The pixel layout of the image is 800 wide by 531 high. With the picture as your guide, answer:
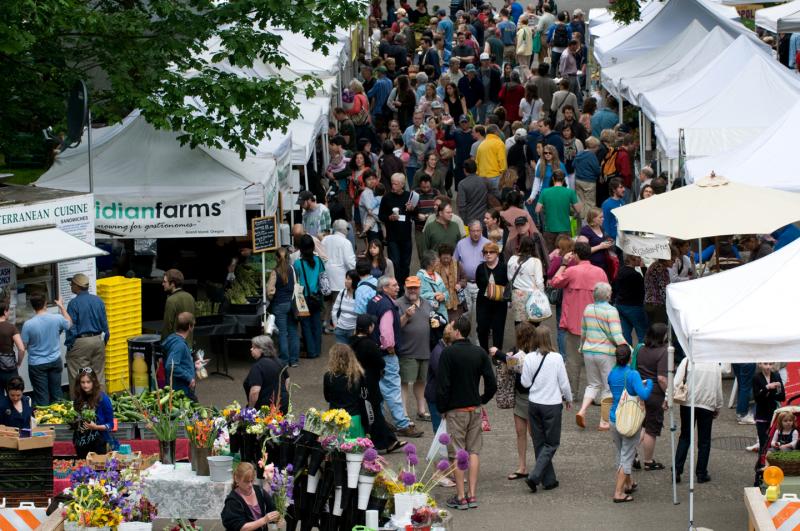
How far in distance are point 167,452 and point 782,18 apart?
561 inches

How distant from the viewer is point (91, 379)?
40.7 ft

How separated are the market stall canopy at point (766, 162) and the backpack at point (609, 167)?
3.81 meters

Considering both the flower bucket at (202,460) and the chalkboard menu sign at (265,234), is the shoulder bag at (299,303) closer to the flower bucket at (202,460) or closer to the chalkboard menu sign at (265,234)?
the chalkboard menu sign at (265,234)

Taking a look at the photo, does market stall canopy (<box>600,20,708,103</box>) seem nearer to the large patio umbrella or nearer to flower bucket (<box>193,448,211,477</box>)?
the large patio umbrella

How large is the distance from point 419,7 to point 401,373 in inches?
1021

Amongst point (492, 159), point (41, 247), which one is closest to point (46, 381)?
point (41, 247)

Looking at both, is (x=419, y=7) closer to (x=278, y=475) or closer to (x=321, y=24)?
(x=321, y=24)

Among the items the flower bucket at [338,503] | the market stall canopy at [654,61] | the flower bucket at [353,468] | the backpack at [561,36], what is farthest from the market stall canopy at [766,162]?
the backpack at [561,36]

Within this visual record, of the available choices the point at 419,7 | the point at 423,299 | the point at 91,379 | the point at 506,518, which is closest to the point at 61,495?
the point at 91,379

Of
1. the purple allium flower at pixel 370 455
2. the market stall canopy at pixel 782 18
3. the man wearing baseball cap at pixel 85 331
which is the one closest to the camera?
the purple allium flower at pixel 370 455

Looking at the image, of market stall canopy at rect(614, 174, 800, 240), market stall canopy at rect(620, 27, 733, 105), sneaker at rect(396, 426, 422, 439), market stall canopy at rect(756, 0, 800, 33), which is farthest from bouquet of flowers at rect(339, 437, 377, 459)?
market stall canopy at rect(756, 0, 800, 33)

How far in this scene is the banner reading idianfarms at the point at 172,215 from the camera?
1647 cm

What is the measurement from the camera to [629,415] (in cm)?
1214

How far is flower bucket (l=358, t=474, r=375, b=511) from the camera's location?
1041cm
